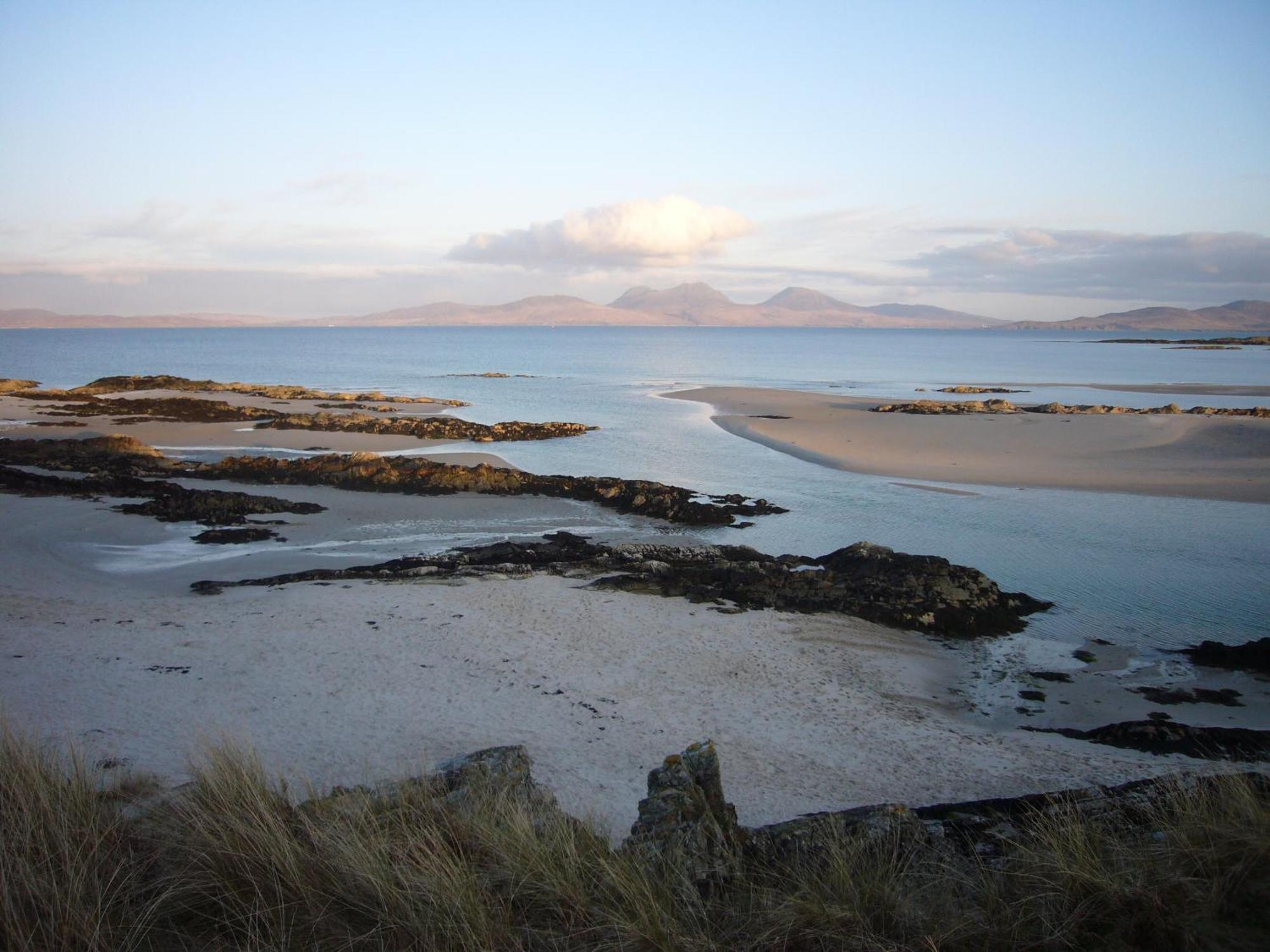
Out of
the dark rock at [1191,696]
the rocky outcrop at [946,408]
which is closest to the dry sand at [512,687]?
the dark rock at [1191,696]

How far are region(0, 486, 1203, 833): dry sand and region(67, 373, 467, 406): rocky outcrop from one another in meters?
30.4

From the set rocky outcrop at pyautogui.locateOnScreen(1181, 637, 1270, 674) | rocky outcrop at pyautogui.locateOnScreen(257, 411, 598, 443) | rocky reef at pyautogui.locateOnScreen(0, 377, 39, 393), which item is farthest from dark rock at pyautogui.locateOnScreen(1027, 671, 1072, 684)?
rocky reef at pyautogui.locateOnScreen(0, 377, 39, 393)

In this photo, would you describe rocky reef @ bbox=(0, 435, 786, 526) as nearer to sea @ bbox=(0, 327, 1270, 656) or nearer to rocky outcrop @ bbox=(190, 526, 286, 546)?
sea @ bbox=(0, 327, 1270, 656)

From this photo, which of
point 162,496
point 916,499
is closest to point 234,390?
point 162,496

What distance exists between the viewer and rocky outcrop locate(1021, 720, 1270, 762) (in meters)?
7.64

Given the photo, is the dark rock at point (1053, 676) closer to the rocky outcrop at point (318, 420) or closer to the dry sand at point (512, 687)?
the dry sand at point (512, 687)

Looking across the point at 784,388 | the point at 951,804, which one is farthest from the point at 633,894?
the point at 784,388

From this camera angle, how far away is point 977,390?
48406 millimetres

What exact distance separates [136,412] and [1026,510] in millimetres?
33483

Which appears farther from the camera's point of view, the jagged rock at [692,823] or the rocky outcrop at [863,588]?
the rocky outcrop at [863,588]

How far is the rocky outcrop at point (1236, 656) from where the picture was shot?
32.4 ft

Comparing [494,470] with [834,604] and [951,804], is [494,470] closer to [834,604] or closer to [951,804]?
[834,604]

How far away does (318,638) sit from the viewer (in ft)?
33.3

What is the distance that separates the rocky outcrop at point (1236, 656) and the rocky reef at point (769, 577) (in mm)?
2080
